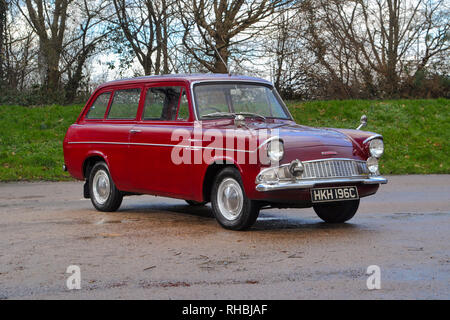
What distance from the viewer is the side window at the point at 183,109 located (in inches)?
342

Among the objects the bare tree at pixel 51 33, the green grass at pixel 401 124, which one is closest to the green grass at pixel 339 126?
the green grass at pixel 401 124

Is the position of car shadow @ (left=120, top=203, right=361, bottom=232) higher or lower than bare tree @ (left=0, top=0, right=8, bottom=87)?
lower

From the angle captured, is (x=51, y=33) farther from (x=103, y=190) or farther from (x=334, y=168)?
(x=334, y=168)

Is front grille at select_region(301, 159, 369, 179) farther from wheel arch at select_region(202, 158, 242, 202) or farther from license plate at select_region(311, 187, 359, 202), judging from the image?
wheel arch at select_region(202, 158, 242, 202)

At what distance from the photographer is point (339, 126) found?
2167 centimetres

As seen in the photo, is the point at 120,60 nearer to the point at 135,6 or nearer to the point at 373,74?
the point at 135,6

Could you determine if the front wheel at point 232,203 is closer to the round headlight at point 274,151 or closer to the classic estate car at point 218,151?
the classic estate car at point 218,151

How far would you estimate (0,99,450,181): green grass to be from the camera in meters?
17.4

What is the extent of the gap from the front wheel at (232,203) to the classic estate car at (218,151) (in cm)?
1

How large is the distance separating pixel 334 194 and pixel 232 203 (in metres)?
1.11

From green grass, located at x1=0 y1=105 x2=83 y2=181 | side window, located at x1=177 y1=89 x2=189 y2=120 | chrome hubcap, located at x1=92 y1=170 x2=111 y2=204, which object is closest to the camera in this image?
side window, located at x1=177 y1=89 x2=189 y2=120

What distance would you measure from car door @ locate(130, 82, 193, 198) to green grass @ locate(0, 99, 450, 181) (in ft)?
24.5

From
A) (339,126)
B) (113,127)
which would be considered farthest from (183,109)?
(339,126)

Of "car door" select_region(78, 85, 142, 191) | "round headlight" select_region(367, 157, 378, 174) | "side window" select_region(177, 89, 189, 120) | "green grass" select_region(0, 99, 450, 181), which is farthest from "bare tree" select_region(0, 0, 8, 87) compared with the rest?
"round headlight" select_region(367, 157, 378, 174)
